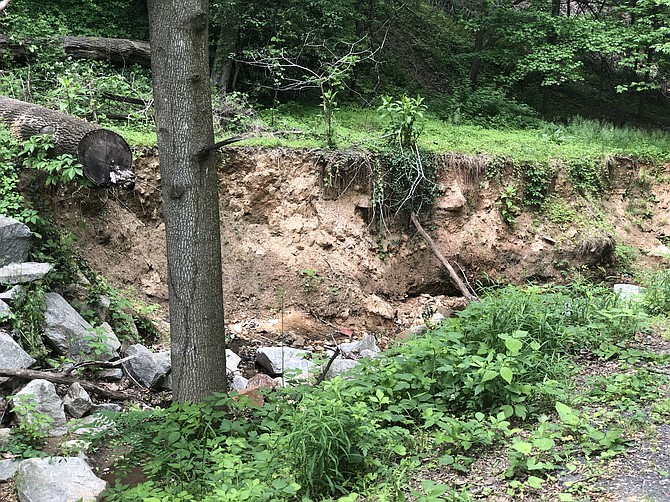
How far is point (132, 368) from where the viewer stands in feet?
18.4

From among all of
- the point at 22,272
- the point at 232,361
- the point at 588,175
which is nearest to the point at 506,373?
the point at 232,361

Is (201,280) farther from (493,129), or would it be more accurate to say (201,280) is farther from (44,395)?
(493,129)

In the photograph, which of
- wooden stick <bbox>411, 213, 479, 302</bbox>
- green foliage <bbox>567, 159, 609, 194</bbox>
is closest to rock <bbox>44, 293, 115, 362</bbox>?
wooden stick <bbox>411, 213, 479, 302</bbox>

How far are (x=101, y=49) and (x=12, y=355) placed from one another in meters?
7.92

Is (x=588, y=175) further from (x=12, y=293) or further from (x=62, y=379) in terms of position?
(x=12, y=293)

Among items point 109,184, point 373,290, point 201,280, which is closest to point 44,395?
point 201,280

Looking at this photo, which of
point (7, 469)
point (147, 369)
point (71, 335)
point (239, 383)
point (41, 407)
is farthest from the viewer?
point (239, 383)

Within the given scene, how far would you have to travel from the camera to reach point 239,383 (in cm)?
593

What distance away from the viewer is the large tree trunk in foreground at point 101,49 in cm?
1011

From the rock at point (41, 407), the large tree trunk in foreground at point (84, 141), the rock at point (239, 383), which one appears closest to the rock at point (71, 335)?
the rock at point (41, 407)

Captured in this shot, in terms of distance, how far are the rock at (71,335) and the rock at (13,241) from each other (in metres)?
0.51

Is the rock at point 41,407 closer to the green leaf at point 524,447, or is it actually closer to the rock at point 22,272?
the rock at point 22,272

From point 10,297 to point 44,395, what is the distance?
1.25 m

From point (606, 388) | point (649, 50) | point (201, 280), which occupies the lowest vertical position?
point (606, 388)
